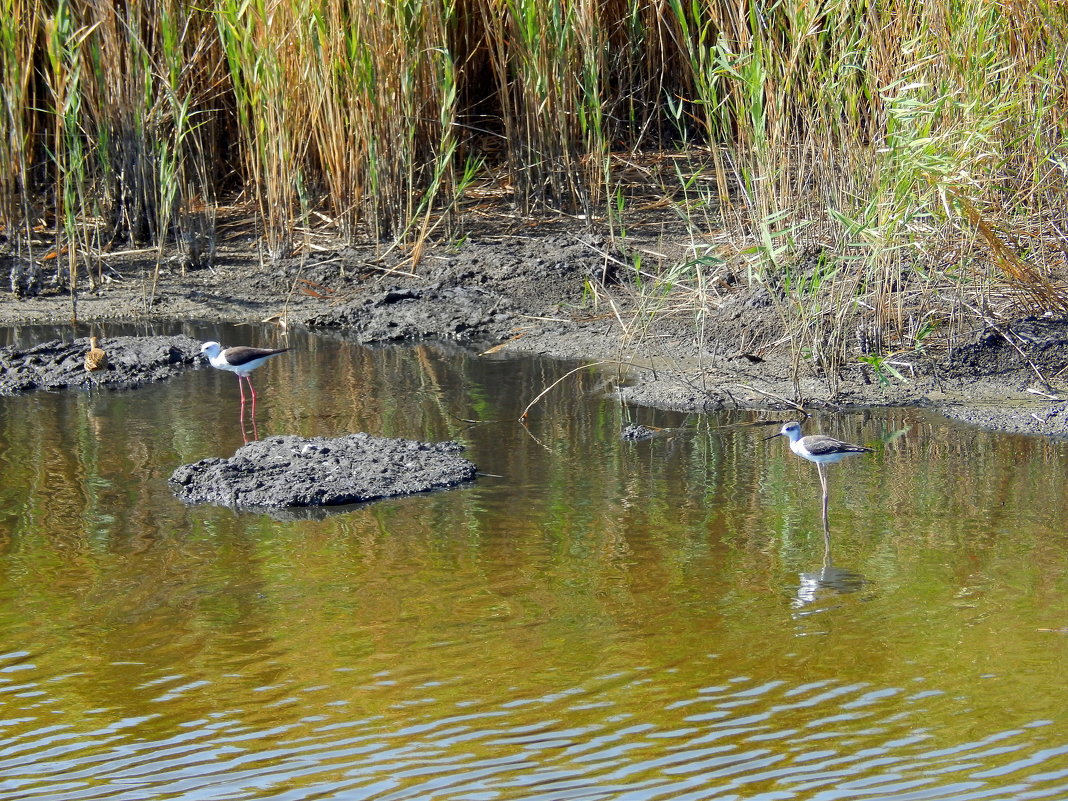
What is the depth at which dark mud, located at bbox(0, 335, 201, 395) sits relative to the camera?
806 cm

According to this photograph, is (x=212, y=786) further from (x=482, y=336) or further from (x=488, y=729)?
(x=482, y=336)

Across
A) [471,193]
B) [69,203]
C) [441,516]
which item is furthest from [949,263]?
[69,203]

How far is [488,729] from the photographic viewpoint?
12.0 ft

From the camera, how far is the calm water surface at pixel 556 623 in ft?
11.3

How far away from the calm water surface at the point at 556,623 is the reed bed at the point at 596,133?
98 cm

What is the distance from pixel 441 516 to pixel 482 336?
384 cm

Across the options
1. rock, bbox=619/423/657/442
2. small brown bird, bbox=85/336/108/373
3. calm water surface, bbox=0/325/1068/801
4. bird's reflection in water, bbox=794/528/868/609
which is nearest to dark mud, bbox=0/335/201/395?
small brown bird, bbox=85/336/108/373

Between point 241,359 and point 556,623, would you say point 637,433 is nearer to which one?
point 241,359

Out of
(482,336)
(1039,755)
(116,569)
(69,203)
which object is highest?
(69,203)

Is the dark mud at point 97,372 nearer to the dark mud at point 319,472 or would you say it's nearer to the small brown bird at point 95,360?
the small brown bird at point 95,360

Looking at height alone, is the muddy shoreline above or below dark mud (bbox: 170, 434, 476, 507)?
above

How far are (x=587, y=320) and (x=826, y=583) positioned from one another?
4617 millimetres

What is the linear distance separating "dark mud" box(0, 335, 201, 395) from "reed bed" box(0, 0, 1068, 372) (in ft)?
4.65

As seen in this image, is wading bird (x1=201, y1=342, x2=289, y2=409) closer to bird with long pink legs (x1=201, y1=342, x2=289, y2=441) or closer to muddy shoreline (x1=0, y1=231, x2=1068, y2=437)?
bird with long pink legs (x1=201, y1=342, x2=289, y2=441)
